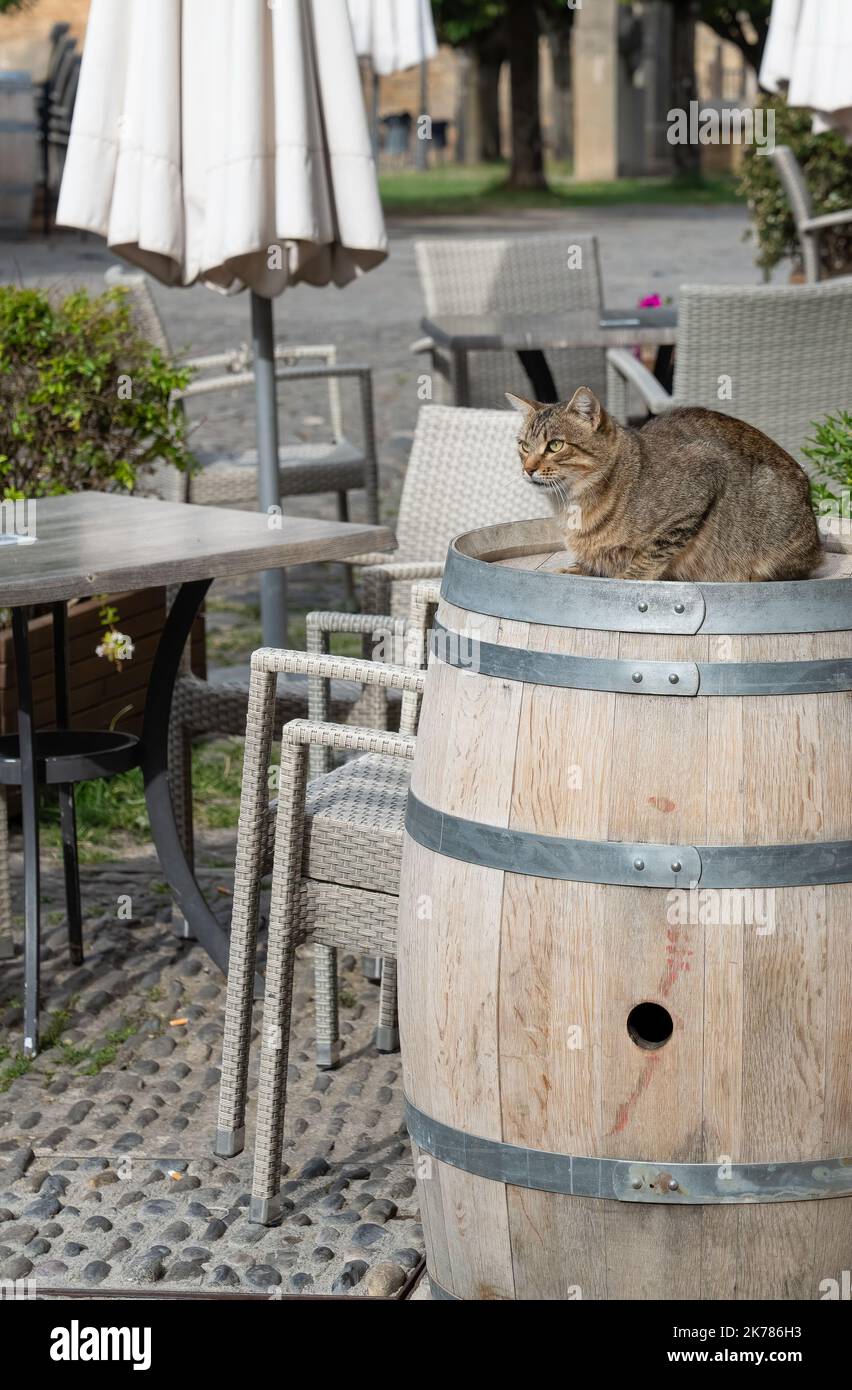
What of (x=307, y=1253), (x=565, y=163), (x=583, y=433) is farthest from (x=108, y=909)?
(x=565, y=163)

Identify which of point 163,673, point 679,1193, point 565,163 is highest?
point 565,163

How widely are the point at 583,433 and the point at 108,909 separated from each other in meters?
2.45

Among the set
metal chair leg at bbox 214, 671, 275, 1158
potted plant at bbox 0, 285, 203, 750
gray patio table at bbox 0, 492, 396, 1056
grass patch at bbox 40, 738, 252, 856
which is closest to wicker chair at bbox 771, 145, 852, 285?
potted plant at bbox 0, 285, 203, 750

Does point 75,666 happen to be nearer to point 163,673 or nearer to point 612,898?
point 163,673

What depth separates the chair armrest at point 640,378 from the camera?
20.1 feet

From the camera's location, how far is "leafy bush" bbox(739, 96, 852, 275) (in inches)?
501

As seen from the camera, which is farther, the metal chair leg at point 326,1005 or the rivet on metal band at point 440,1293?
the metal chair leg at point 326,1005

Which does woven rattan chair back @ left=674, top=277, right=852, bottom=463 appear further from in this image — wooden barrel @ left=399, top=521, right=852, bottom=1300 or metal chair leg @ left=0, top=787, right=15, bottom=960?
wooden barrel @ left=399, top=521, right=852, bottom=1300

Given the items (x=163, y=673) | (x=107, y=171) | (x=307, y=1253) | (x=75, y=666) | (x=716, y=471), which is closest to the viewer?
(x=716, y=471)

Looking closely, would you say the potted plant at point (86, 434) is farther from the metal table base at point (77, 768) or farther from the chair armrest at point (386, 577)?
the chair armrest at point (386, 577)

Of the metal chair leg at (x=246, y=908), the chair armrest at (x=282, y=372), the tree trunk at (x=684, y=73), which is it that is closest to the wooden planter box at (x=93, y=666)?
the chair armrest at (x=282, y=372)

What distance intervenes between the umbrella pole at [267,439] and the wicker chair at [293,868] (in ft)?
6.23

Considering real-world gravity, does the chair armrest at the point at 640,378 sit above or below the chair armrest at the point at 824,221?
below

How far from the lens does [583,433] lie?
2910 mm
